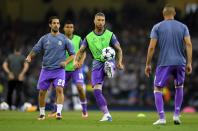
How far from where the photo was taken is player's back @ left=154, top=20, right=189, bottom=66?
15867 mm

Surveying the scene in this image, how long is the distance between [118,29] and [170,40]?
22612 millimetres

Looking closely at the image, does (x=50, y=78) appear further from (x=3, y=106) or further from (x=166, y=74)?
(x=3, y=106)

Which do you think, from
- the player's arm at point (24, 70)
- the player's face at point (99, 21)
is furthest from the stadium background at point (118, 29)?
the player's face at point (99, 21)

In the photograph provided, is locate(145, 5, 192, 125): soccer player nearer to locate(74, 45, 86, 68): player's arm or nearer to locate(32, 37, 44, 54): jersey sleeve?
locate(74, 45, 86, 68): player's arm

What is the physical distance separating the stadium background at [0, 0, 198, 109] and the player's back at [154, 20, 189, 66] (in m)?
16.4

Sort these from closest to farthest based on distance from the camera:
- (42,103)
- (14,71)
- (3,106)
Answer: (42,103) < (3,106) < (14,71)

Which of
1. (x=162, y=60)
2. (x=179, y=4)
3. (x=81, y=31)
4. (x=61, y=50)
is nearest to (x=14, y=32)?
(x=81, y=31)

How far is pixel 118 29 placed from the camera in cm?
3844

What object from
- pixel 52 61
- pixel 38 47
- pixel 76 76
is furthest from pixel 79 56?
pixel 76 76

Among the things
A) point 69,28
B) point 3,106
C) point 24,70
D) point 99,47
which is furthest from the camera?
point 24,70

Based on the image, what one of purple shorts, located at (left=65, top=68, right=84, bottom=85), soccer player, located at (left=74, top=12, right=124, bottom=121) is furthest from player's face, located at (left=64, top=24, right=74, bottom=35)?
soccer player, located at (left=74, top=12, right=124, bottom=121)

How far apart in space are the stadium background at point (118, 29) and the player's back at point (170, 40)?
16417mm

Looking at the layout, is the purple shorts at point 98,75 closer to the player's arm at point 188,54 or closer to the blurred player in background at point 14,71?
the player's arm at point 188,54

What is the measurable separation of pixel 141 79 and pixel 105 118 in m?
16.4
